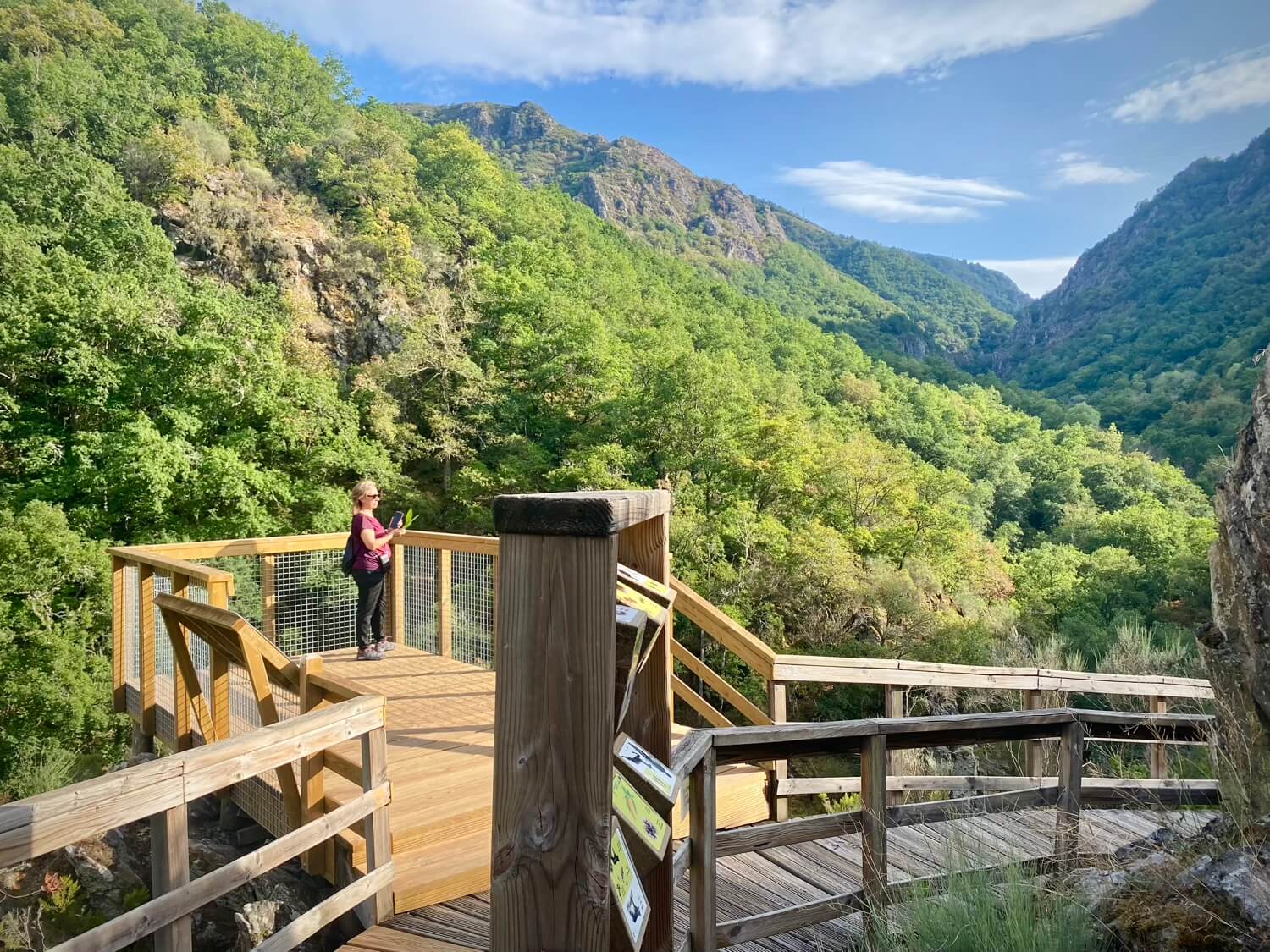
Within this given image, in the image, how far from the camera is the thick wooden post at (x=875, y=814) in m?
2.45

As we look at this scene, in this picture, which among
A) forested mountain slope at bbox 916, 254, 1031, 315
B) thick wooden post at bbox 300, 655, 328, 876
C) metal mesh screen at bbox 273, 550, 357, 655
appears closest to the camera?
thick wooden post at bbox 300, 655, 328, 876

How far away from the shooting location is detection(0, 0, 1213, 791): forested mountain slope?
19859mm

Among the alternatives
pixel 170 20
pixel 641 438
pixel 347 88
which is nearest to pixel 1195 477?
pixel 641 438

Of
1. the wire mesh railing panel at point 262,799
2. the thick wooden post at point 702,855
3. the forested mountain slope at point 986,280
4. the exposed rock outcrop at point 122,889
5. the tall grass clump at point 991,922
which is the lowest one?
the exposed rock outcrop at point 122,889

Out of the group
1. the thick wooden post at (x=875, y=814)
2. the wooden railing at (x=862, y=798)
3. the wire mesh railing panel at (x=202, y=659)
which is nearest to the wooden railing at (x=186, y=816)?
the wooden railing at (x=862, y=798)

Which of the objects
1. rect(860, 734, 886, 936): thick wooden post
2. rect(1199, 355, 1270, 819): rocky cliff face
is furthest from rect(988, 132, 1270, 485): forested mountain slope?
rect(860, 734, 886, 936): thick wooden post

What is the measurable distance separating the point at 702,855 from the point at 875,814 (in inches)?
27.2

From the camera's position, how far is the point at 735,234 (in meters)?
131

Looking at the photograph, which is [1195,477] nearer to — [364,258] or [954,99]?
[364,258]

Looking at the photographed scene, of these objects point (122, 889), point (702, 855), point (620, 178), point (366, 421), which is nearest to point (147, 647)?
point (122, 889)

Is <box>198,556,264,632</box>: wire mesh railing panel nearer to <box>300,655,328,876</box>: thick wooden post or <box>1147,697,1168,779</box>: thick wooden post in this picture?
<box>300,655,328,876</box>: thick wooden post

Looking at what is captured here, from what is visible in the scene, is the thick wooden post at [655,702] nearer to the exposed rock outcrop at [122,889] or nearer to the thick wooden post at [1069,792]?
the thick wooden post at [1069,792]

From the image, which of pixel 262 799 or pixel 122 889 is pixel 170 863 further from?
pixel 122 889

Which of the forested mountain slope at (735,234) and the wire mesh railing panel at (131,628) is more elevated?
the forested mountain slope at (735,234)
